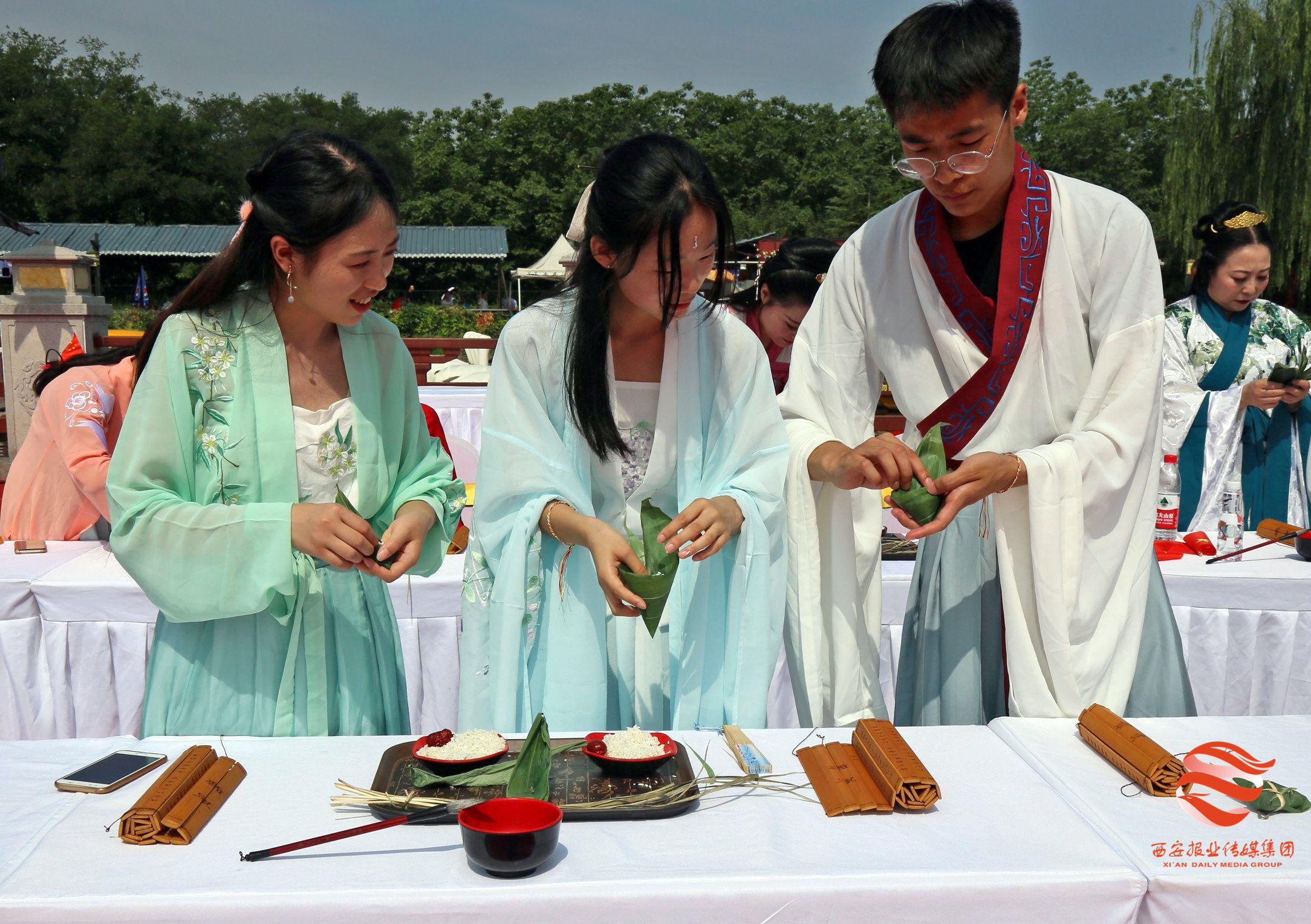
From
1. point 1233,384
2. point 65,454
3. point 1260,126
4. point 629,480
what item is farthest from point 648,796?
point 1260,126

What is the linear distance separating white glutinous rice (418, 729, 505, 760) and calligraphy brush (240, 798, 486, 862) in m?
0.09

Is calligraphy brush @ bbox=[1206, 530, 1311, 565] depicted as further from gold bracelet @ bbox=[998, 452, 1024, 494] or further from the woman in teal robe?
gold bracelet @ bbox=[998, 452, 1024, 494]

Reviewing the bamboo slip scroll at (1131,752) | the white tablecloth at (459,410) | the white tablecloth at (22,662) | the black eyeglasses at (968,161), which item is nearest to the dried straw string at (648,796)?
the bamboo slip scroll at (1131,752)

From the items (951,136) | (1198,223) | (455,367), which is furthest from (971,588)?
(455,367)

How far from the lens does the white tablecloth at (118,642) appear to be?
2.98 metres

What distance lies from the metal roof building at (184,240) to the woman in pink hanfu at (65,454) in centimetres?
2843

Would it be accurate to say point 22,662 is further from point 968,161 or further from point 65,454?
point 968,161

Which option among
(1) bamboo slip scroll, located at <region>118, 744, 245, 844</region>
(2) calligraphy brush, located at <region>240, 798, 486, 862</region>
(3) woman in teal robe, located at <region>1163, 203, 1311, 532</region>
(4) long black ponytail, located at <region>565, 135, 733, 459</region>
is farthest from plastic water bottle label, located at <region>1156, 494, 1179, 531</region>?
(1) bamboo slip scroll, located at <region>118, 744, 245, 844</region>

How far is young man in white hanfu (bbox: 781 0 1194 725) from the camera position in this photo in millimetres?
1834

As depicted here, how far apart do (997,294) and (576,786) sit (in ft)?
3.89

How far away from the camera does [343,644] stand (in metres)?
1.96

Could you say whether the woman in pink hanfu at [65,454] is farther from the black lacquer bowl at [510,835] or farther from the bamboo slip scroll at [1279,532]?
the bamboo slip scroll at [1279,532]

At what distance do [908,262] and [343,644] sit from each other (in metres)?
1.36

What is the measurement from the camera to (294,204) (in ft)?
6.12
